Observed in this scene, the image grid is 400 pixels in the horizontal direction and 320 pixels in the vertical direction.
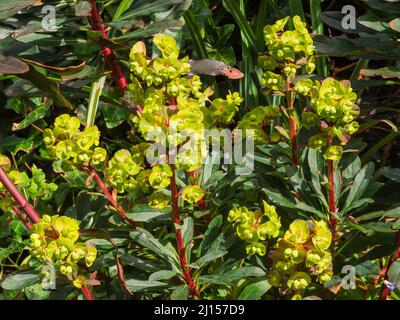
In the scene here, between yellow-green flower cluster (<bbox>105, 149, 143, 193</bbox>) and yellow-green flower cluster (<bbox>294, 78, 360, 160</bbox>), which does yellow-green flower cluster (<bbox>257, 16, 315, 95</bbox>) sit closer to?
yellow-green flower cluster (<bbox>294, 78, 360, 160</bbox>)

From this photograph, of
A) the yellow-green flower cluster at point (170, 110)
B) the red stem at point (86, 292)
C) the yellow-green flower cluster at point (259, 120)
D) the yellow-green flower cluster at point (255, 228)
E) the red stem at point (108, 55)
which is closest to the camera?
the yellow-green flower cluster at point (170, 110)

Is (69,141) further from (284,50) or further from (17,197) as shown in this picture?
(284,50)

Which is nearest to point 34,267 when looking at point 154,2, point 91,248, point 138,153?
point 91,248

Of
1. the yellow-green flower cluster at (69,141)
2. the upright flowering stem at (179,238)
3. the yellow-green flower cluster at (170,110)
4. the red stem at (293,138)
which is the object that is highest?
the yellow-green flower cluster at (170,110)

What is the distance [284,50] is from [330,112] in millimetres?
206

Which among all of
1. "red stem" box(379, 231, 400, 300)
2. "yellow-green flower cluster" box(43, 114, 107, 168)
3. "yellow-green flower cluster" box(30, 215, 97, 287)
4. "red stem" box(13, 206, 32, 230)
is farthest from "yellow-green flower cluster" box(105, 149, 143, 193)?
"red stem" box(379, 231, 400, 300)

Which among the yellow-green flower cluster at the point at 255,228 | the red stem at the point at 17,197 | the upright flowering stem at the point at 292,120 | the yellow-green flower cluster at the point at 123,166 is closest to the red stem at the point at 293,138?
the upright flowering stem at the point at 292,120

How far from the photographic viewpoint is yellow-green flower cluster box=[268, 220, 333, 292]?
4.64 ft

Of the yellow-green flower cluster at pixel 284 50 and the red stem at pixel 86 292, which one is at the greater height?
the yellow-green flower cluster at pixel 284 50

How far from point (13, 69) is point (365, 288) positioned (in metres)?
1.04

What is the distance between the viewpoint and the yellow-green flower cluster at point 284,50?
1544 millimetres

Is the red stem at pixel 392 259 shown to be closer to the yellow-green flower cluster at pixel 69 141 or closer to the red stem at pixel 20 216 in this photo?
the yellow-green flower cluster at pixel 69 141

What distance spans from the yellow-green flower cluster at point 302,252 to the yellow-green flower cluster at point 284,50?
1.17ft

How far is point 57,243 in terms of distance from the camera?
1.42 m
